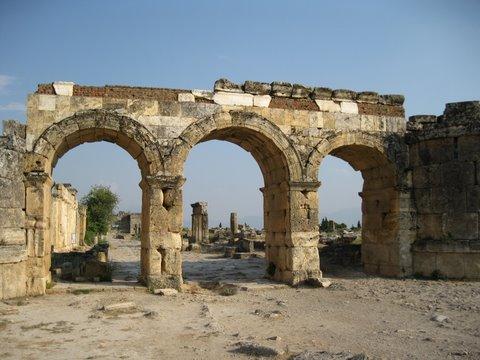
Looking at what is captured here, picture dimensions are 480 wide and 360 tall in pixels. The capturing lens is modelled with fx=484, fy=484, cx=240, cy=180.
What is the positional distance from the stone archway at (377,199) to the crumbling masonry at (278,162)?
0.10ft

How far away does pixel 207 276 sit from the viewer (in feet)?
41.5

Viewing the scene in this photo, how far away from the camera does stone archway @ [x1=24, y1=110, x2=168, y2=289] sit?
9578 millimetres

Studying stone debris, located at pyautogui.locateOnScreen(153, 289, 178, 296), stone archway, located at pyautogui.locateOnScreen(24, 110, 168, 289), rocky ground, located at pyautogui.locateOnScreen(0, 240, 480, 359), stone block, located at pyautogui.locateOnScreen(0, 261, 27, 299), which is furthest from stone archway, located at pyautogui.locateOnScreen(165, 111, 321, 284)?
stone block, located at pyautogui.locateOnScreen(0, 261, 27, 299)

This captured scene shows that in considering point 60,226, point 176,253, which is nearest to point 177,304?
point 176,253

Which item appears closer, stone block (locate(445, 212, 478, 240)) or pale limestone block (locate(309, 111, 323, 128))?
stone block (locate(445, 212, 478, 240))

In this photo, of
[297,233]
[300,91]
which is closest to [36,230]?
[297,233]

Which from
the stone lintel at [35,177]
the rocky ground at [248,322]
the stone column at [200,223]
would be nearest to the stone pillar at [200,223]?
the stone column at [200,223]

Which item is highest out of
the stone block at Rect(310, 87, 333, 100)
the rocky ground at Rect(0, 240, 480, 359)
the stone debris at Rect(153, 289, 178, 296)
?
the stone block at Rect(310, 87, 333, 100)

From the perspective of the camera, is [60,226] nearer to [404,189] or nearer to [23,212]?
[23,212]

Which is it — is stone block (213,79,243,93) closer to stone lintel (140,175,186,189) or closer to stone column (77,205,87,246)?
stone lintel (140,175,186,189)

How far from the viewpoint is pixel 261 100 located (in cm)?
1125

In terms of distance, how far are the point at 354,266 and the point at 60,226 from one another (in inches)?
482

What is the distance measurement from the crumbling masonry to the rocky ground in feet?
2.87

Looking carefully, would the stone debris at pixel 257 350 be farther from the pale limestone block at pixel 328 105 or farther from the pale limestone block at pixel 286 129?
the pale limestone block at pixel 328 105
